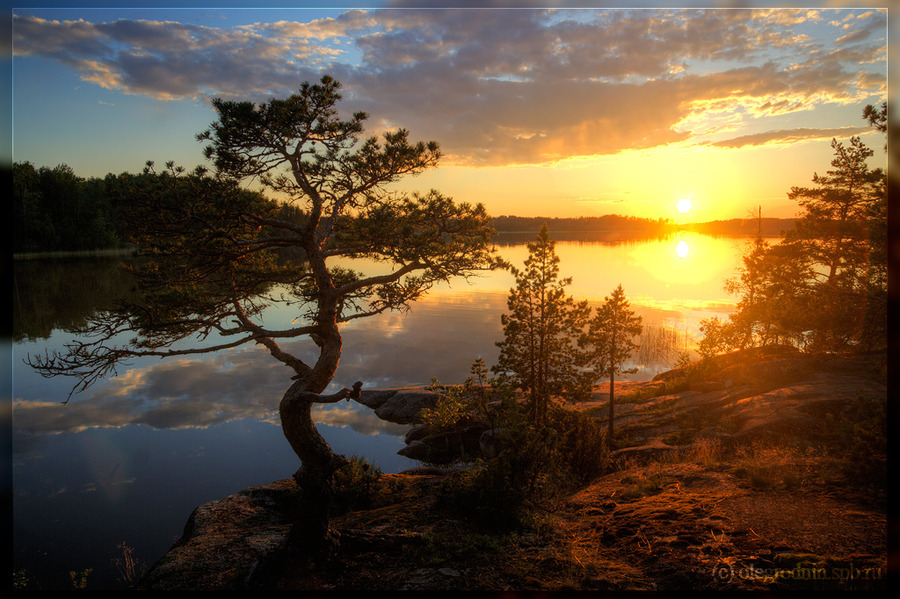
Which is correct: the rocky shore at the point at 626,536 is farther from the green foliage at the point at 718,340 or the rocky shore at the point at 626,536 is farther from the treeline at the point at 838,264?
the green foliage at the point at 718,340

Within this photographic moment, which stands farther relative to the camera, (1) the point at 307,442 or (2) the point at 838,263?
(2) the point at 838,263

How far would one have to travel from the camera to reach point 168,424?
20547mm

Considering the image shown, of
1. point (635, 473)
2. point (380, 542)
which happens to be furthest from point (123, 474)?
point (635, 473)

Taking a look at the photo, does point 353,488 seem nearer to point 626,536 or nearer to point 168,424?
point 626,536

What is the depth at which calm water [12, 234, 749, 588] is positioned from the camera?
13.1 meters

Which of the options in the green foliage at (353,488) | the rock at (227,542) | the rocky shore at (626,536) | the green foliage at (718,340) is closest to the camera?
the rocky shore at (626,536)

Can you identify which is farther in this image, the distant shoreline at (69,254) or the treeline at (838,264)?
the distant shoreline at (69,254)

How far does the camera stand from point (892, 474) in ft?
22.6

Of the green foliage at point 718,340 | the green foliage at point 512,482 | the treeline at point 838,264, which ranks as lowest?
the green foliage at point 512,482

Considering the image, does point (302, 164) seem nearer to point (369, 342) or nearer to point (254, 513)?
point (254, 513)

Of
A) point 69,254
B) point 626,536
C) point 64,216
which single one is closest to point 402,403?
point 626,536

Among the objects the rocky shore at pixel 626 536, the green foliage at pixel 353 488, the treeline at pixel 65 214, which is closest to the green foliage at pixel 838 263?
the rocky shore at pixel 626 536

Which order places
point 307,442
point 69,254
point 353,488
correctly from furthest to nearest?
point 69,254
point 353,488
point 307,442

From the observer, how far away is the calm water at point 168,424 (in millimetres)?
13109
